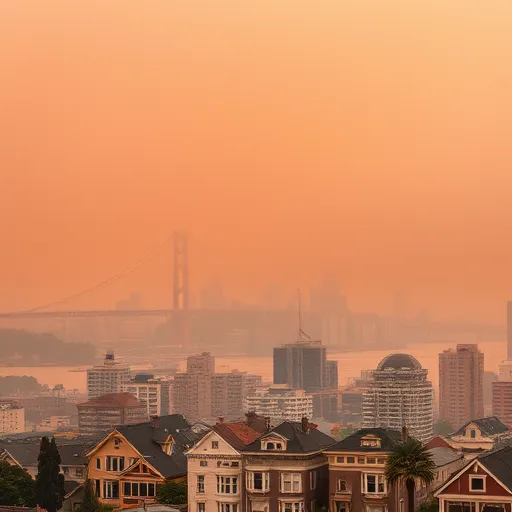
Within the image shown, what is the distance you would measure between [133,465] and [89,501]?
9.56ft

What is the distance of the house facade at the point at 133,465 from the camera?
189ft

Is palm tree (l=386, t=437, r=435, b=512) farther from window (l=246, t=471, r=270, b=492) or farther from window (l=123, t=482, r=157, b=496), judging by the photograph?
window (l=123, t=482, r=157, b=496)

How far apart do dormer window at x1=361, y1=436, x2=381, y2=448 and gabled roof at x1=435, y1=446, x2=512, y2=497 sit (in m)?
3.69

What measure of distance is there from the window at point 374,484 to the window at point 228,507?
5070mm

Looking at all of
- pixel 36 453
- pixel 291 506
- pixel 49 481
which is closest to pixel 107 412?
pixel 36 453

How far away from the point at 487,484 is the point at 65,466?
70.4ft

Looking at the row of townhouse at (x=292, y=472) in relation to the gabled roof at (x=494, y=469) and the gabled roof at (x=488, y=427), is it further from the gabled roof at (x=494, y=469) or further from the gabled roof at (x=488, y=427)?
the gabled roof at (x=488, y=427)

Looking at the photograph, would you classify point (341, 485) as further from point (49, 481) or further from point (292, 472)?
point (49, 481)

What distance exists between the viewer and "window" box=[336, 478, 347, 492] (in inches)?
2074

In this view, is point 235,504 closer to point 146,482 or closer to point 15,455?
point 146,482

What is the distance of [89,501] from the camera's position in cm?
5562

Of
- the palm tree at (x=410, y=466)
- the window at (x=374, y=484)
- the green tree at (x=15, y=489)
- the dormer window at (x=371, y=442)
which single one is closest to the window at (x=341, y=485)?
the window at (x=374, y=484)

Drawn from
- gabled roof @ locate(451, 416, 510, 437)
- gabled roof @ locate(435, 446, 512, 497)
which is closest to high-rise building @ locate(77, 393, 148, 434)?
gabled roof @ locate(451, 416, 510, 437)

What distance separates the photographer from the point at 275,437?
53.5 m
